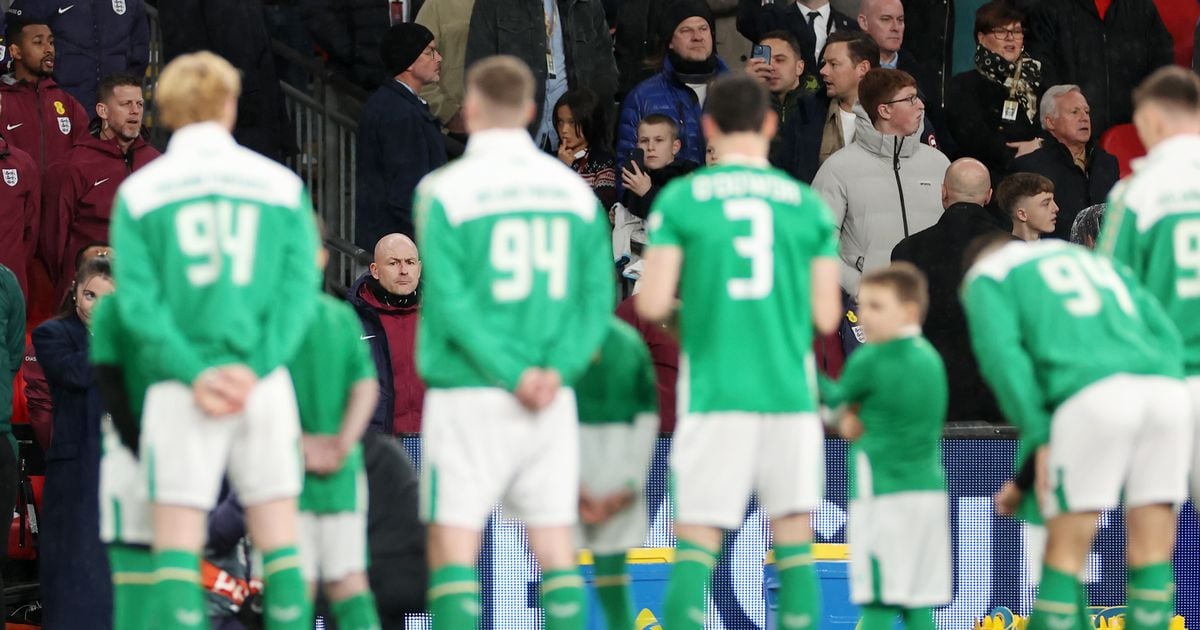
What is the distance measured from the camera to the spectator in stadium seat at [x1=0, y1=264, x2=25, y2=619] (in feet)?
33.6

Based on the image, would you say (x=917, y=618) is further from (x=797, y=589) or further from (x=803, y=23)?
(x=803, y=23)

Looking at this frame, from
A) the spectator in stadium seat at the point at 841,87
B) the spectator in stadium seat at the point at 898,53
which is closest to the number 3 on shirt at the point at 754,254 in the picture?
the spectator in stadium seat at the point at 841,87

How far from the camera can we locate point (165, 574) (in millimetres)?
7477

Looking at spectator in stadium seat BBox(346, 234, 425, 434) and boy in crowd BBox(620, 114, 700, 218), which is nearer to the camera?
spectator in stadium seat BBox(346, 234, 425, 434)

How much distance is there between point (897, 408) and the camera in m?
8.38

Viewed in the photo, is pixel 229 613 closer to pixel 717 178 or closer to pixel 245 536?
pixel 245 536

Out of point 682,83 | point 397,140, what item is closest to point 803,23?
point 682,83

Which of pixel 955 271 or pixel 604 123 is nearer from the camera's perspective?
pixel 955 271

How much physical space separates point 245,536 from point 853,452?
8.11 ft

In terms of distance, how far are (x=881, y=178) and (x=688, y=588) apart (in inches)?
181

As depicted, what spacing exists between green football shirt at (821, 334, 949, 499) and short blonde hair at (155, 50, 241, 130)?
8.57 ft

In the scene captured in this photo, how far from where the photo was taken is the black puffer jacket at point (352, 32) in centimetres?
1400

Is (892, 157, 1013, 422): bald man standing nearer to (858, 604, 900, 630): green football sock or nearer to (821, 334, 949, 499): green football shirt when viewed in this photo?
(821, 334, 949, 499): green football shirt

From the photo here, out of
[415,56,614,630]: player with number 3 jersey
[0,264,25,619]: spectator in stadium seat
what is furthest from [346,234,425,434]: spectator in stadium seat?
[415,56,614,630]: player with number 3 jersey
